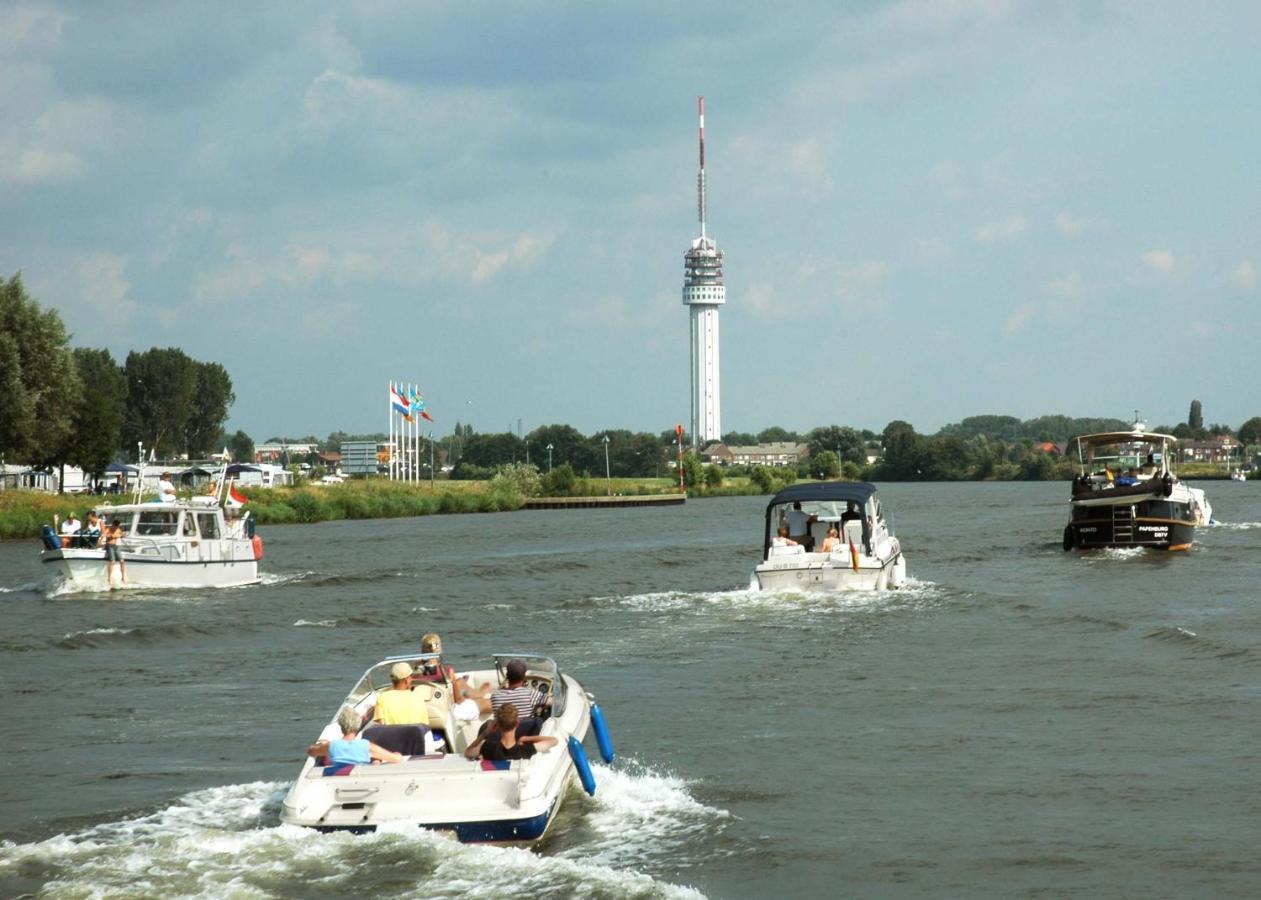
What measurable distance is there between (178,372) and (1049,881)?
491ft

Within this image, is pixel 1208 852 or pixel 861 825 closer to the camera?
pixel 1208 852


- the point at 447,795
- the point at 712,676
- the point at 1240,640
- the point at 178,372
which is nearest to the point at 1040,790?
the point at 447,795

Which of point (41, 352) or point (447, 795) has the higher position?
point (41, 352)

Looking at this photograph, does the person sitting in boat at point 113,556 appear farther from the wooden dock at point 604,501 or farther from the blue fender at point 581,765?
the wooden dock at point 604,501

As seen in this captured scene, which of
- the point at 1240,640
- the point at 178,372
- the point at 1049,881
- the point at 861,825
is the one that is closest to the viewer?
the point at 1049,881

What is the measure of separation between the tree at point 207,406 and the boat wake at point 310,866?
159m

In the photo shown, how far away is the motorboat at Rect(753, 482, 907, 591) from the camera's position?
33.6m

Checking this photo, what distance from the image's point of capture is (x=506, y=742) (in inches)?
563

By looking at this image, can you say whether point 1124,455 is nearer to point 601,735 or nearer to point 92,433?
point 601,735

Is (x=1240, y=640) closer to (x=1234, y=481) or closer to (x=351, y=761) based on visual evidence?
(x=351, y=761)

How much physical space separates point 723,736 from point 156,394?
471ft

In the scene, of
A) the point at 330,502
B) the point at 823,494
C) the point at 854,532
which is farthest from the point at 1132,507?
the point at 330,502

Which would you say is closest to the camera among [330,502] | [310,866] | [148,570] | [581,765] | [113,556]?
[310,866]

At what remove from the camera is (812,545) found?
1416 inches
